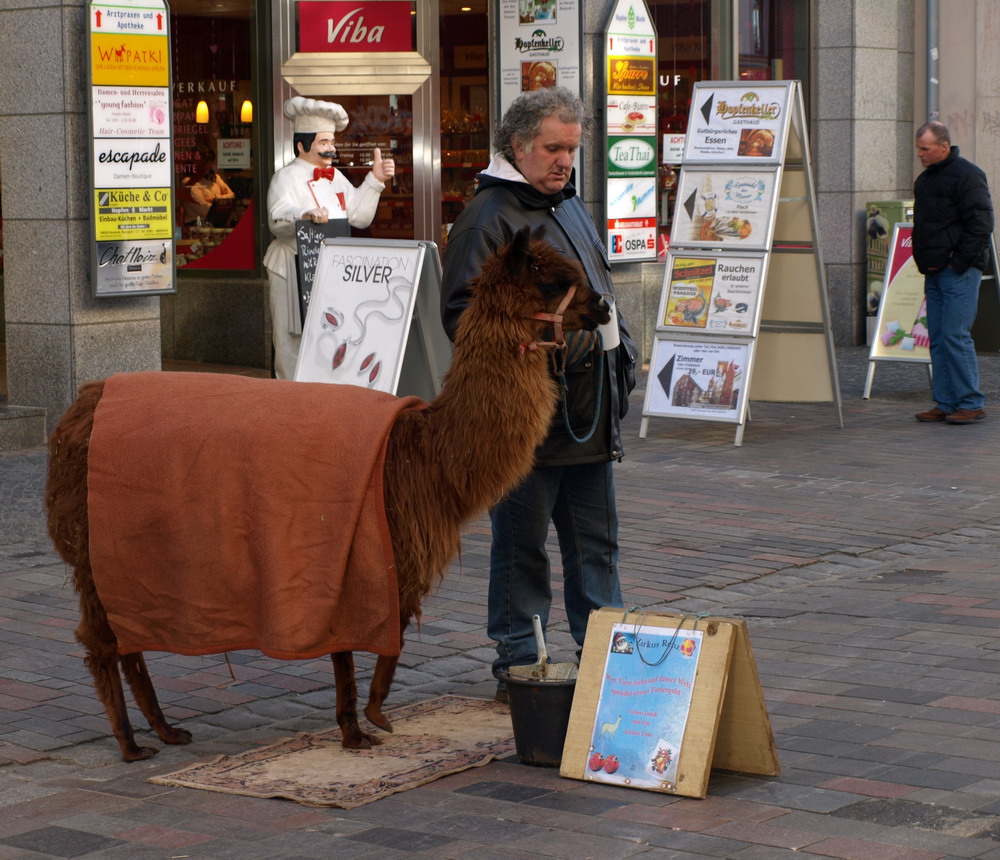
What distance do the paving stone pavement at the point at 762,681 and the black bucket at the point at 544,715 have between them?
8cm

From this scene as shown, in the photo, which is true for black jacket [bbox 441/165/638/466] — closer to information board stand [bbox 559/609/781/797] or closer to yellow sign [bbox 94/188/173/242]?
information board stand [bbox 559/609/781/797]

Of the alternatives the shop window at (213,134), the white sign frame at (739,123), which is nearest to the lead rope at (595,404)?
the white sign frame at (739,123)

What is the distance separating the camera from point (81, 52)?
1075cm

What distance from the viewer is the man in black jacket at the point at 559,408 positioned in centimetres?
528

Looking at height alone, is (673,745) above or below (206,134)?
below

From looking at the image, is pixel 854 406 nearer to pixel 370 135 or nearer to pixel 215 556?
pixel 370 135

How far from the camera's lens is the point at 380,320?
980 centimetres

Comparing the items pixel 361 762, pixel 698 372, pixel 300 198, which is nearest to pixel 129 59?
pixel 300 198

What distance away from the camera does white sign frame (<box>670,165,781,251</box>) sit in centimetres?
1123

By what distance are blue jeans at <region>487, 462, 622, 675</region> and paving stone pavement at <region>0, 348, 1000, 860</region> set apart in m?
0.32

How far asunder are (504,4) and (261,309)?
344 centimetres

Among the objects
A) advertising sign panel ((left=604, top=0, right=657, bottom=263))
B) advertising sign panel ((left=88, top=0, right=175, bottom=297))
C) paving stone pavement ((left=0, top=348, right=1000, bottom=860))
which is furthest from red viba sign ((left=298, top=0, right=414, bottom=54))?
paving stone pavement ((left=0, top=348, right=1000, bottom=860))

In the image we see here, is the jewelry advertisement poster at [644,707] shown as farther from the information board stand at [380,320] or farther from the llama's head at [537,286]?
the information board stand at [380,320]

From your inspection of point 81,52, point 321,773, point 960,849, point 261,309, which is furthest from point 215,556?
point 261,309
